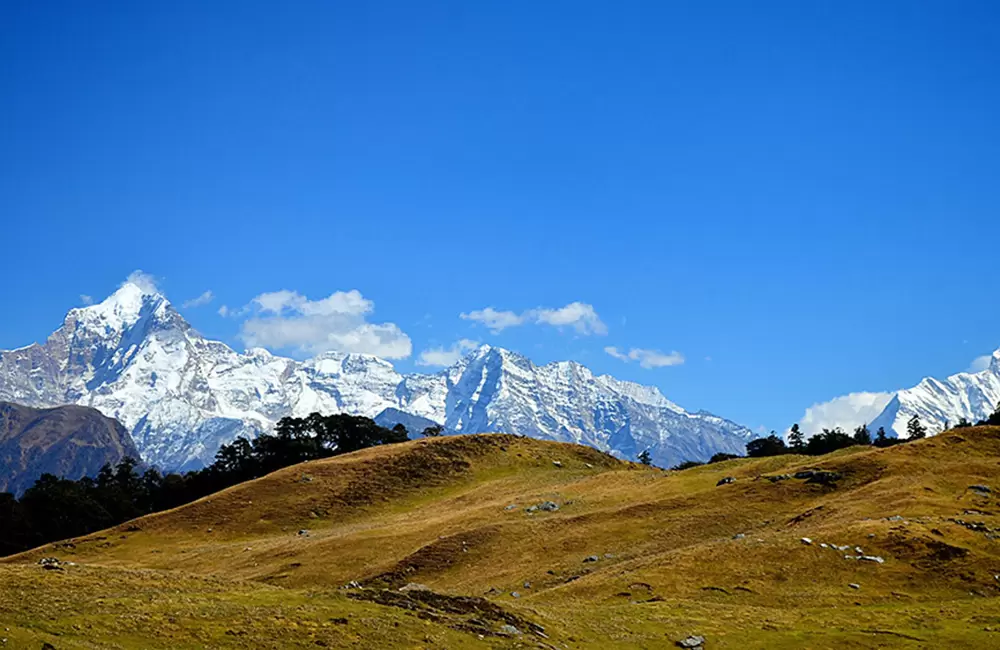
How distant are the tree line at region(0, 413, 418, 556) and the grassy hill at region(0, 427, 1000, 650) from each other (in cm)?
4426

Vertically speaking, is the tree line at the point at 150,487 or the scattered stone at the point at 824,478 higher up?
the tree line at the point at 150,487

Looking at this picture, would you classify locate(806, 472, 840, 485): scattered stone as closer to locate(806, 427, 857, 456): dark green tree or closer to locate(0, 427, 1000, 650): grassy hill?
locate(0, 427, 1000, 650): grassy hill

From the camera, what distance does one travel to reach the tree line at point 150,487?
154650 millimetres

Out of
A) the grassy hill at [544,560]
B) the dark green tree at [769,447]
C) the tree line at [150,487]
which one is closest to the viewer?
the grassy hill at [544,560]

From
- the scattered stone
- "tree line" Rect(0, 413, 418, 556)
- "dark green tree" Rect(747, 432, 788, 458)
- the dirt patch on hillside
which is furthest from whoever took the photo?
"dark green tree" Rect(747, 432, 788, 458)

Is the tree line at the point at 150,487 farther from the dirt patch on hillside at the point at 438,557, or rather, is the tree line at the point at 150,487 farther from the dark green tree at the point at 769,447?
the dirt patch on hillside at the point at 438,557

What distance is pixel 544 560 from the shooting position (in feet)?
263

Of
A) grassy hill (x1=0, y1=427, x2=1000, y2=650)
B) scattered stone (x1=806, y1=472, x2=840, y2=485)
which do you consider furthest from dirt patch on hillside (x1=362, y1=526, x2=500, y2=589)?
scattered stone (x1=806, y1=472, x2=840, y2=485)

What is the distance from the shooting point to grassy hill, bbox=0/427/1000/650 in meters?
43.9

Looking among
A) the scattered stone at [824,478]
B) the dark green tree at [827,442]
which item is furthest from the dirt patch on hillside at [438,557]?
the dark green tree at [827,442]

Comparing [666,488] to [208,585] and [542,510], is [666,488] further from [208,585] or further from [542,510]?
[208,585]

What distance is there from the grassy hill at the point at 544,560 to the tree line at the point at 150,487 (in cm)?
4426

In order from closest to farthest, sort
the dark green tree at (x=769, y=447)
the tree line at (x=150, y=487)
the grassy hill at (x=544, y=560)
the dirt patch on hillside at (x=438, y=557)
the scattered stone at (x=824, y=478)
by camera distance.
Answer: the grassy hill at (x=544, y=560) → the dirt patch on hillside at (x=438, y=557) → the scattered stone at (x=824, y=478) → the tree line at (x=150, y=487) → the dark green tree at (x=769, y=447)

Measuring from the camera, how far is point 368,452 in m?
146
